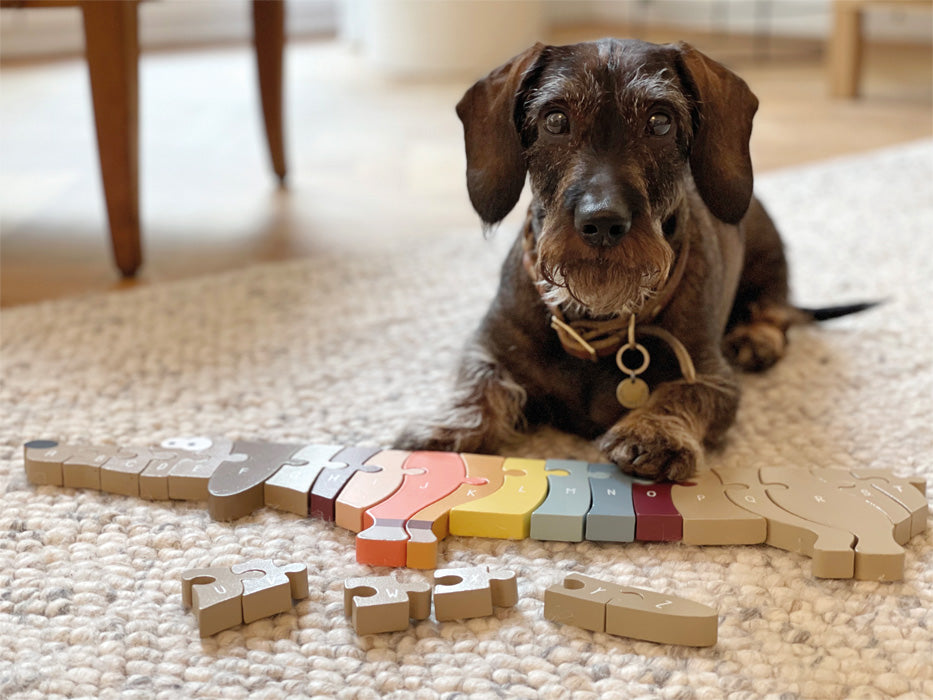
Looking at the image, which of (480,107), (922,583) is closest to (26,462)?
(480,107)

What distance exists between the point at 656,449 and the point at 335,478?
46 centimetres

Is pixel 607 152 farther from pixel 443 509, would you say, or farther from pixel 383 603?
pixel 383 603

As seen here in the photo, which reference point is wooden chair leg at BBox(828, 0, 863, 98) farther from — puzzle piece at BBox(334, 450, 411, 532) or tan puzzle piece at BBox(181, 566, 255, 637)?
tan puzzle piece at BBox(181, 566, 255, 637)

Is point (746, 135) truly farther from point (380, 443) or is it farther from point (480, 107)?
point (380, 443)

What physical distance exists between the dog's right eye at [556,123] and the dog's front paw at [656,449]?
0.45m

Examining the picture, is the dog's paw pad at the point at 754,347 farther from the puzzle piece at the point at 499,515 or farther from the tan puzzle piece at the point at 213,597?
the tan puzzle piece at the point at 213,597

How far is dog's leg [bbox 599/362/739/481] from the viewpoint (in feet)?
4.92

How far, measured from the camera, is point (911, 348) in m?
2.09

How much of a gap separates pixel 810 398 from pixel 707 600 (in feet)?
2.36

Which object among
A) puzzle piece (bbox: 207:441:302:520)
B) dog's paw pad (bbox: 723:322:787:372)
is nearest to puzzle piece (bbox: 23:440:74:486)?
puzzle piece (bbox: 207:441:302:520)

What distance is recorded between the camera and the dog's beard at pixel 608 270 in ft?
4.71

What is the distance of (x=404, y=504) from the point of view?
143 centimetres

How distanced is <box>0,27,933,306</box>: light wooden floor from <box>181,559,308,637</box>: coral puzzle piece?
1352 millimetres

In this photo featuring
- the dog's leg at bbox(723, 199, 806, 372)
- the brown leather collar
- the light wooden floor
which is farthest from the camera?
the light wooden floor
